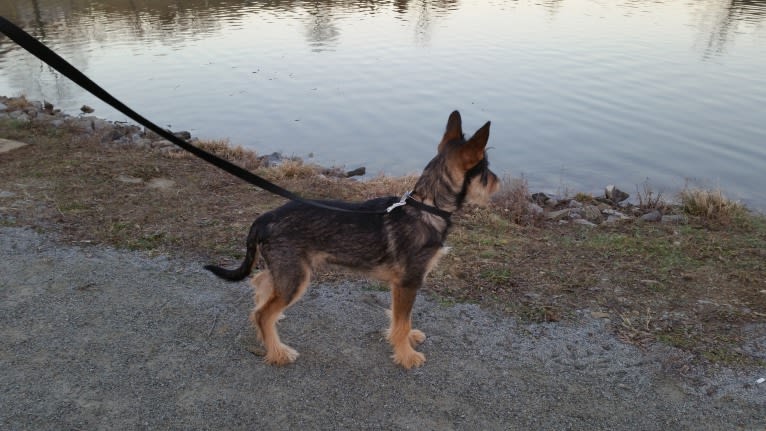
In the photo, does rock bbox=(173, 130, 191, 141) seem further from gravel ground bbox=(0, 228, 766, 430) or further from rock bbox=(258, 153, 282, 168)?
gravel ground bbox=(0, 228, 766, 430)

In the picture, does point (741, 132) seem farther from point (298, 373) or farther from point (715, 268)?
point (298, 373)

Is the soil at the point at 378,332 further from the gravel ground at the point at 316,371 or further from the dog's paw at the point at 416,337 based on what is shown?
the dog's paw at the point at 416,337

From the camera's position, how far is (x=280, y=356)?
14.5 ft

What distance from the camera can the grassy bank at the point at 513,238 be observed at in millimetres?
5066

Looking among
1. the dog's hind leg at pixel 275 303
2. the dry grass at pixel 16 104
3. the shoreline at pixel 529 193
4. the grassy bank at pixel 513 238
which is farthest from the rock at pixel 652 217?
the dry grass at pixel 16 104

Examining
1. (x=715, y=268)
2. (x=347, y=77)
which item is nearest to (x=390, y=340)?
(x=715, y=268)

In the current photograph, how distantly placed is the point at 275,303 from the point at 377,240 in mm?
979

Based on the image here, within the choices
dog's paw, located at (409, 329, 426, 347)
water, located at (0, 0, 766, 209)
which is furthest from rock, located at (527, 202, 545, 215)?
dog's paw, located at (409, 329, 426, 347)

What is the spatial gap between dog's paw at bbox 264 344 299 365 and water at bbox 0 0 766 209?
8.15 m

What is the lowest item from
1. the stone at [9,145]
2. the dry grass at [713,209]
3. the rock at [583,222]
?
the rock at [583,222]

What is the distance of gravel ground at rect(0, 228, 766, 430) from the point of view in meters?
3.79

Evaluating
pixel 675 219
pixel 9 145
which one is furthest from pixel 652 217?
pixel 9 145

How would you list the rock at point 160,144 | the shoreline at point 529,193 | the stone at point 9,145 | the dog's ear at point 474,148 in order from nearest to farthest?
the dog's ear at point 474,148, the shoreline at point 529,193, the stone at point 9,145, the rock at point 160,144

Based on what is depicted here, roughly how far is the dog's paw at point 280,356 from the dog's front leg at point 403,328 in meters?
0.87
